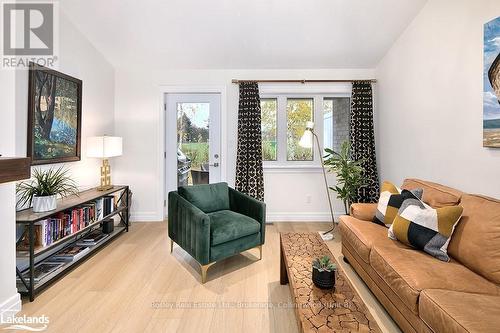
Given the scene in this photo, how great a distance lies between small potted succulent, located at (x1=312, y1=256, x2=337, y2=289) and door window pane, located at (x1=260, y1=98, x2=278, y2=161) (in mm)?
2716

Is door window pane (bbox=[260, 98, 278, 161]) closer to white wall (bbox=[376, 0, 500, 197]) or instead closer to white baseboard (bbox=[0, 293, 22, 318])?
white wall (bbox=[376, 0, 500, 197])

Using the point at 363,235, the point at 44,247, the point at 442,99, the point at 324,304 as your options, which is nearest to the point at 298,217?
the point at 363,235

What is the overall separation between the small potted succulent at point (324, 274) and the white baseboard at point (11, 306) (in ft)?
7.25

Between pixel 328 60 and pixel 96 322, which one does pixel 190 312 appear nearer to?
pixel 96 322

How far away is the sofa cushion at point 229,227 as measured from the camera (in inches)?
96.9

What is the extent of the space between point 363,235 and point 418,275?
68 cm

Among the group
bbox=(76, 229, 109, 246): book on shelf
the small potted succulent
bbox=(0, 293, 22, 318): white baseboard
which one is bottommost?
bbox=(0, 293, 22, 318): white baseboard

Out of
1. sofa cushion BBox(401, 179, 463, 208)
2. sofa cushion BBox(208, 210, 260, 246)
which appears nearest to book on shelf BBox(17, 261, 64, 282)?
sofa cushion BBox(208, 210, 260, 246)

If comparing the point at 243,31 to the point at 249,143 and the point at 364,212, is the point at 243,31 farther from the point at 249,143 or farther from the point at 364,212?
the point at 364,212

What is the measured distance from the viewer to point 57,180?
254cm

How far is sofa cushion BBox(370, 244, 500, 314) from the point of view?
5.07 feet

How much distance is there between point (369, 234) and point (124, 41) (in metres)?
3.79

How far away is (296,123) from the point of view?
4227 mm

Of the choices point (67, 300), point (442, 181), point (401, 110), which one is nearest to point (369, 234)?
point (442, 181)
